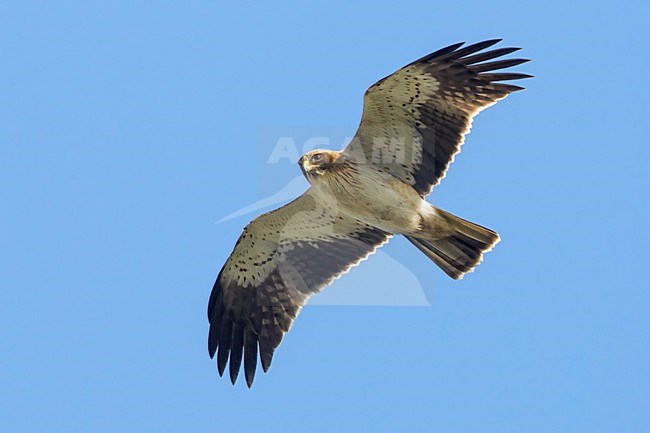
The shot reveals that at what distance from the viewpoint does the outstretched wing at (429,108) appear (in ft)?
35.0

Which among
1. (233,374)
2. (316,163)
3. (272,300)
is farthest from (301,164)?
(233,374)

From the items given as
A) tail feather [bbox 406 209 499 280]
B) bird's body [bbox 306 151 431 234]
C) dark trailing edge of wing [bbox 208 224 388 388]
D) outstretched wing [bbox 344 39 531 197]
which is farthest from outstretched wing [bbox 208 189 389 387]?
outstretched wing [bbox 344 39 531 197]

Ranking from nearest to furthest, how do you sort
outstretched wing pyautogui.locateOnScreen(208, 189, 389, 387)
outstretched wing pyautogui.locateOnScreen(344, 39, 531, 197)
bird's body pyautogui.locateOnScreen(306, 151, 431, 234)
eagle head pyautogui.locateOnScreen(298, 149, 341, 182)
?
1. outstretched wing pyautogui.locateOnScreen(344, 39, 531, 197)
2. eagle head pyautogui.locateOnScreen(298, 149, 341, 182)
3. bird's body pyautogui.locateOnScreen(306, 151, 431, 234)
4. outstretched wing pyautogui.locateOnScreen(208, 189, 389, 387)

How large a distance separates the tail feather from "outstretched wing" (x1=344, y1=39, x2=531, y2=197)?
50 centimetres

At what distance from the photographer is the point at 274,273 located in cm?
1247

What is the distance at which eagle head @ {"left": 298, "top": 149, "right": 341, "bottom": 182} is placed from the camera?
11016 mm

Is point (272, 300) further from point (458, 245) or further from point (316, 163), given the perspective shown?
point (458, 245)

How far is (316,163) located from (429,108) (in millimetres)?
1313

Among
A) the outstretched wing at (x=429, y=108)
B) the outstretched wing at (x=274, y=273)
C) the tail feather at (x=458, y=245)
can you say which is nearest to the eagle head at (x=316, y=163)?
the outstretched wing at (x=429, y=108)

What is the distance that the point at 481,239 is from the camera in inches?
446

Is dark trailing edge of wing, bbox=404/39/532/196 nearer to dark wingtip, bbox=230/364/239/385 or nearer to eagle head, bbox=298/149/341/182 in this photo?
eagle head, bbox=298/149/341/182

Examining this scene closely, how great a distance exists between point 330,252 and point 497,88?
9.32ft

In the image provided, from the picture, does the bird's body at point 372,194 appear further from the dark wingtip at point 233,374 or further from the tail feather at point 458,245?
the dark wingtip at point 233,374

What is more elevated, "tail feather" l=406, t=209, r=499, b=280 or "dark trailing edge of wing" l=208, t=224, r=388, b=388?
"dark trailing edge of wing" l=208, t=224, r=388, b=388
